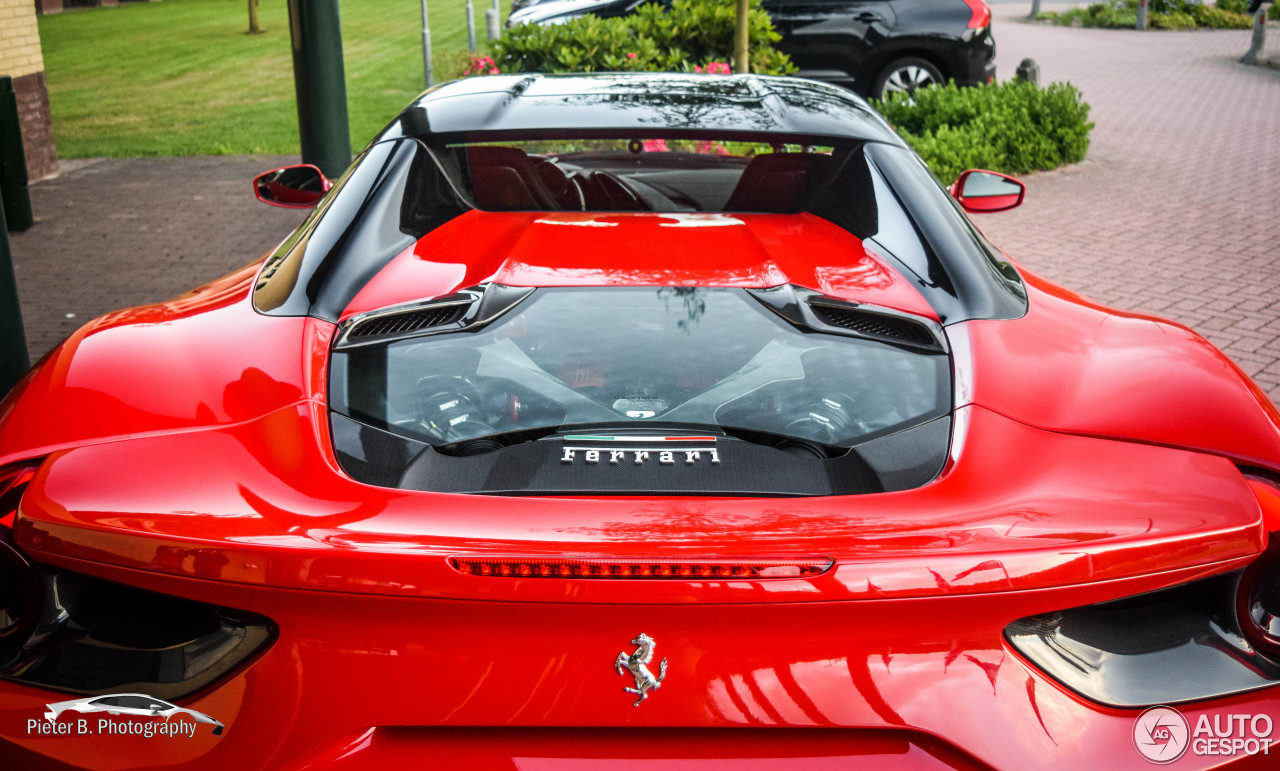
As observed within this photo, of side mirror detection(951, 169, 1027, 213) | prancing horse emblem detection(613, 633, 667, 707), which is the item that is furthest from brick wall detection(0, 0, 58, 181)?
prancing horse emblem detection(613, 633, 667, 707)

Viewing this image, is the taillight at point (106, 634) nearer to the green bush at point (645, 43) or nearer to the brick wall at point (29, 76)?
Result: the green bush at point (645, 43)

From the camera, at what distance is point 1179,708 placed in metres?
1.33

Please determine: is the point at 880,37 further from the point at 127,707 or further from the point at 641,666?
the point at 127,707

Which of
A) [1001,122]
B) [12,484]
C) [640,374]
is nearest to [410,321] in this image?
[640,374]

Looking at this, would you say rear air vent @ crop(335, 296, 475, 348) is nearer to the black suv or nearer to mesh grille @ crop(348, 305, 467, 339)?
mesh grille @ crop(348, 305, 467, 339)

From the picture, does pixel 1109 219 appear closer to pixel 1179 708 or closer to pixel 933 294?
pixel 933 294

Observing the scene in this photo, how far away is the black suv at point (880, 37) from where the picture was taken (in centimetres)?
1089

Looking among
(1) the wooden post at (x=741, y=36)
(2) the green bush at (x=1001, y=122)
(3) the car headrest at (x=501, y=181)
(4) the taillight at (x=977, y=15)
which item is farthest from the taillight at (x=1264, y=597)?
(4) the taillight at (x=977, y=15)

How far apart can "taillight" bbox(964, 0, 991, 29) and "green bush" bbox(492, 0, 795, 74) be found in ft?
10.0

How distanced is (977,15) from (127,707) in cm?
1125

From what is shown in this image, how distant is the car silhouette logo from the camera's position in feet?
4.31

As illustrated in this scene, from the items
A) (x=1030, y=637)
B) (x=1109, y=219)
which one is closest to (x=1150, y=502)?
(x=1030, y=637)

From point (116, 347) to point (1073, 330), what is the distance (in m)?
1.73

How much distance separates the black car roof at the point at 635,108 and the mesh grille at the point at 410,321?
71 cm
